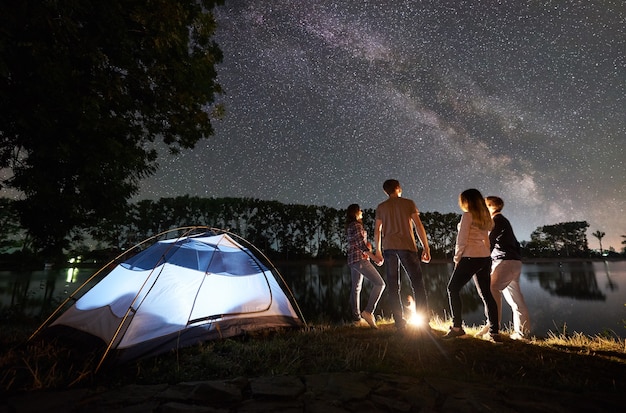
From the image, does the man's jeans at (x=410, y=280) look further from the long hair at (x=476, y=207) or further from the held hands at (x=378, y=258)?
the long hair at (x=476, y=207)

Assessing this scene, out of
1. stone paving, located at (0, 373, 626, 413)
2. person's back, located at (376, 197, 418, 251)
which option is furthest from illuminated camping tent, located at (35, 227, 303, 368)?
person's back, located at (376, 197, 418, 251)

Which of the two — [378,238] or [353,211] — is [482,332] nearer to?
[378,238]

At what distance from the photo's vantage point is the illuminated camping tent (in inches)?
167

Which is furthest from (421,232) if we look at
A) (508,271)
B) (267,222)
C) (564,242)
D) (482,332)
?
(564,242)

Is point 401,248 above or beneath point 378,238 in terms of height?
beneath

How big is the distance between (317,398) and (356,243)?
3.16 meters

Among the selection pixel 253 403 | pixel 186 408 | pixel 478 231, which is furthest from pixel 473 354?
pixel 186 408

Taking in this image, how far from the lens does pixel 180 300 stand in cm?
482

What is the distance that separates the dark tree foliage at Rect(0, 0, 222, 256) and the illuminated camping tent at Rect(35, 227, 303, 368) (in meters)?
2.31

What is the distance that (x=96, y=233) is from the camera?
9.55 m

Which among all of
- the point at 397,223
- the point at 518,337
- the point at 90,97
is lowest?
the point at 518,337

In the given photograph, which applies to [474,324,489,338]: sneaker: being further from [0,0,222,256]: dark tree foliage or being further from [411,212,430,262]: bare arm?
[0,0,222,256]: dark tree foliage

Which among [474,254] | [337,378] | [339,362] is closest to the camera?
[337,378]

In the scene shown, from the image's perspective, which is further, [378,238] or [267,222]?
[267,222]
